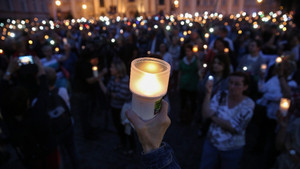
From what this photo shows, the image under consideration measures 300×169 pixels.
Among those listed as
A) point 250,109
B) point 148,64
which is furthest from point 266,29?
point 148,64

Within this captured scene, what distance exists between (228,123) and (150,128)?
60.2 inches

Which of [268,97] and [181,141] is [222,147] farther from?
[181,141]

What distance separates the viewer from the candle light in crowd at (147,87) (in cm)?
80

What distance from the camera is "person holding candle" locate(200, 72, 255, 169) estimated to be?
2.11m

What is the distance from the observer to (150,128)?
2.77 feet

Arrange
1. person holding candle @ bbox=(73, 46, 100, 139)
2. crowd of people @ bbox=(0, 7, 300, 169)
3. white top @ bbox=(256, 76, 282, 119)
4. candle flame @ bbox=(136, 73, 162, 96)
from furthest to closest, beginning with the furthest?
1. person holding candle @ bbox=(73, 46, 100, 139)
2. white top @ bbox=(256, 76, 282, 119)
3. crowd of people @ bbox=(0, 7, 300, 169)
4. candle flame @ bbox=(136, 73, 162, 96)

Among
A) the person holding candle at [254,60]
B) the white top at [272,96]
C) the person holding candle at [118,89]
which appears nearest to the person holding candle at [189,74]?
the person holding candle at [254,60]

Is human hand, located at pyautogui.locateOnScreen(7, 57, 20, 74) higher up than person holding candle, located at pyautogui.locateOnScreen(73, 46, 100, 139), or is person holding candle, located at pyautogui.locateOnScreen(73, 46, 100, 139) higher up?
human hand, located at pyautogui.locateOnScreen(7, 57, 20, 74)

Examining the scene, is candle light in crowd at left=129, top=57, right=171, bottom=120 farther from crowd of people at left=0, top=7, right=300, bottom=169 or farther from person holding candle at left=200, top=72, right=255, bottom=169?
person holding candle at left=200, top=72, right=255, bottom=169

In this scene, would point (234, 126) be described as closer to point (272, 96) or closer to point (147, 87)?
point (272, 96)

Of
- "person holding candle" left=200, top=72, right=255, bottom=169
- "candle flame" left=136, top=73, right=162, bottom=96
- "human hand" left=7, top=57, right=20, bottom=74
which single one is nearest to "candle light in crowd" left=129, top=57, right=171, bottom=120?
"candle flame" left=136, top=73, right=162, bottom=96

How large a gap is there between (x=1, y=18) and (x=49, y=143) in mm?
27475

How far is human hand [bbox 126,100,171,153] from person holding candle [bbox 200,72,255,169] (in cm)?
147

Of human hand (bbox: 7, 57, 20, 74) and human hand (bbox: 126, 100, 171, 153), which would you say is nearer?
human hand (bbox: 126, 100, 171, 153)
